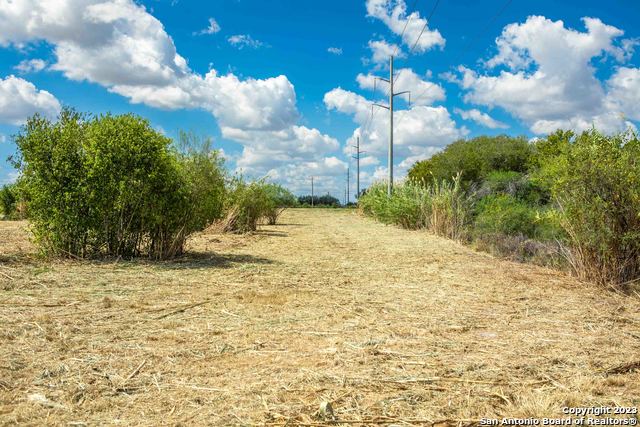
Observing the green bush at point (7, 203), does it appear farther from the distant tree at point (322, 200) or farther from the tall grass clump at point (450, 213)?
the distant tree at point (322, 200)

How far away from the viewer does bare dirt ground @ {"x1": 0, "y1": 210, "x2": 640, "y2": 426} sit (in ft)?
11.2

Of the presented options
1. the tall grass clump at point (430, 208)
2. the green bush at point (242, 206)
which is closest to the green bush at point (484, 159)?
the tall grass clump at point (430, 208)

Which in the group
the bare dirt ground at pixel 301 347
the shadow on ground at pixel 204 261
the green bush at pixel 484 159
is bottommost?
the bare dirt ground at pixel 301 347

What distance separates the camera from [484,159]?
35.1 m

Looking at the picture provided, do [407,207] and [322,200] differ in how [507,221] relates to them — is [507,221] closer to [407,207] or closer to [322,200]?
[407,207]

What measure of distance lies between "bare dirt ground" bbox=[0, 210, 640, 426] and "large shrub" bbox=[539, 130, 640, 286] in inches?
21.0

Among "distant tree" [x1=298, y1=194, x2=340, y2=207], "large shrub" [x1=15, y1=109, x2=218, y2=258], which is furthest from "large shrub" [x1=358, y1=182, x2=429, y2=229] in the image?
"distant tree" [x1=298, y1=194, x2=340, y2=207]

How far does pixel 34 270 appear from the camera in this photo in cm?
857

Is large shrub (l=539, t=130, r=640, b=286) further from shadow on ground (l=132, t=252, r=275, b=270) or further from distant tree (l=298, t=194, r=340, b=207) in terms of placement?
distant tree (l=298, t=194, r=340, b=207)

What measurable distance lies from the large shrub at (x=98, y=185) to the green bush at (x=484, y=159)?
20.7m

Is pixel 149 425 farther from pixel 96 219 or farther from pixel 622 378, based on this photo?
pixel 96 219

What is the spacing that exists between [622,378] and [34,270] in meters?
8.10

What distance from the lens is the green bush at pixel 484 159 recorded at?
103ft

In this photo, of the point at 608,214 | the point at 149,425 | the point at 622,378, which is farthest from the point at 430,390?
the point at 608,214
